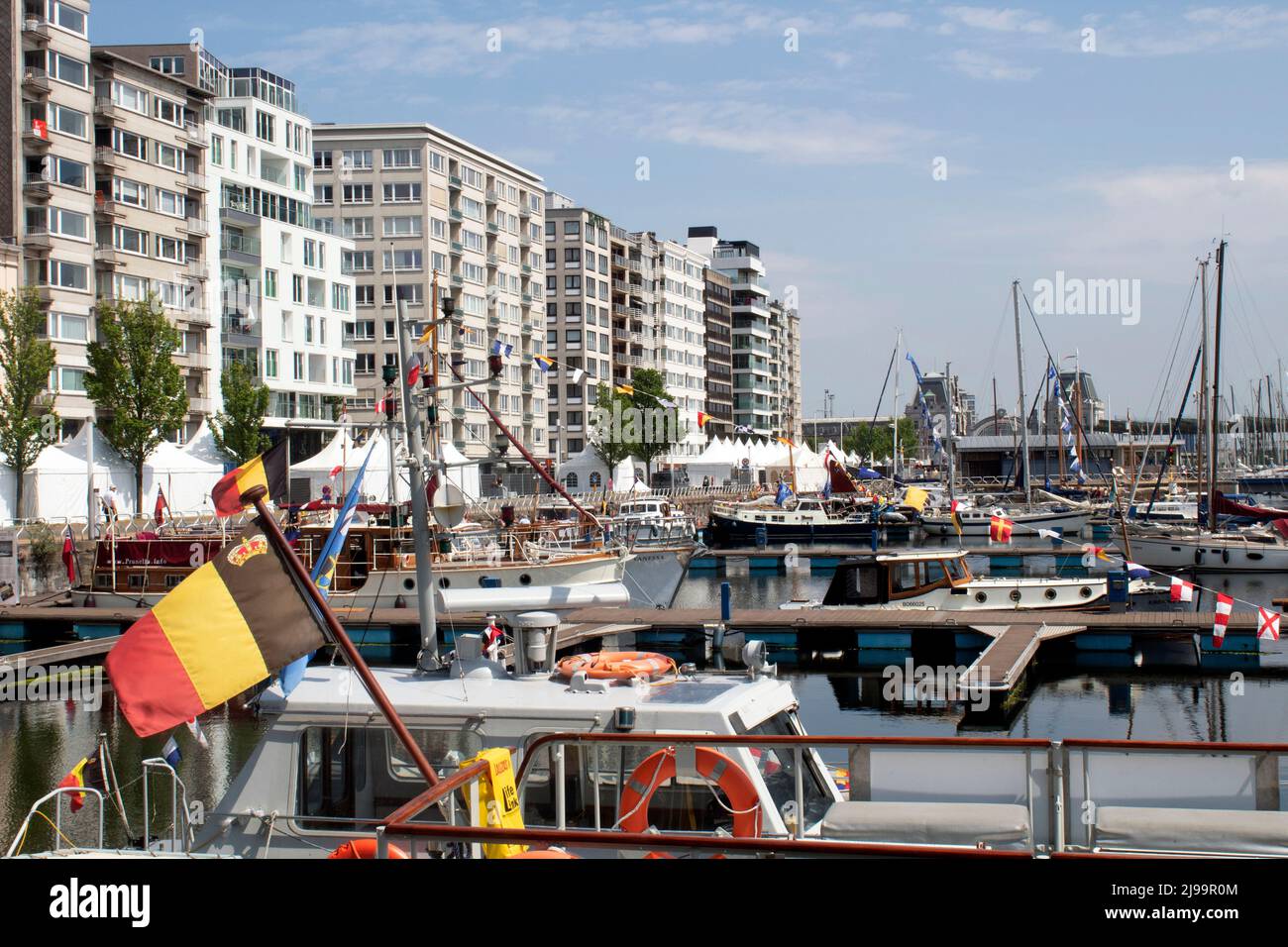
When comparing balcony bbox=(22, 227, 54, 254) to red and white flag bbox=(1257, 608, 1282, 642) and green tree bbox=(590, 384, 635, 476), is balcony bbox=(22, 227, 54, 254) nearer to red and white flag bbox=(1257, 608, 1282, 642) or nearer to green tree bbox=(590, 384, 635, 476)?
green tree bbox=(590, 384, 635, 476)

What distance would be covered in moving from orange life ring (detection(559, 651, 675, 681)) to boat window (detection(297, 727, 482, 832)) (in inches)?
44.5

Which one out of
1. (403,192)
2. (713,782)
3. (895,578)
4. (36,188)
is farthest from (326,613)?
(403,192)

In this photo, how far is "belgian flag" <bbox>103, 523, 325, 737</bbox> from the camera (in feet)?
26.7

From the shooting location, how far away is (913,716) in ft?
87.1

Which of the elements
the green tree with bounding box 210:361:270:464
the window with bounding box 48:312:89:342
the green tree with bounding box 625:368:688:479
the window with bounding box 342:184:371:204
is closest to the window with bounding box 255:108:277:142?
the window with bounding box 342:184:371:204

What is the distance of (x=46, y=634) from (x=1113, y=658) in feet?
94.6

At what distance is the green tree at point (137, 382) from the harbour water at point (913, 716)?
3110 cm

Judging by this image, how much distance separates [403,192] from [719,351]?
234 feet

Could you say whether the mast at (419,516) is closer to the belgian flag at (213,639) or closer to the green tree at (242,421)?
the belgian flag at (213,639)

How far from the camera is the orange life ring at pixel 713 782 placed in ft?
28.4
